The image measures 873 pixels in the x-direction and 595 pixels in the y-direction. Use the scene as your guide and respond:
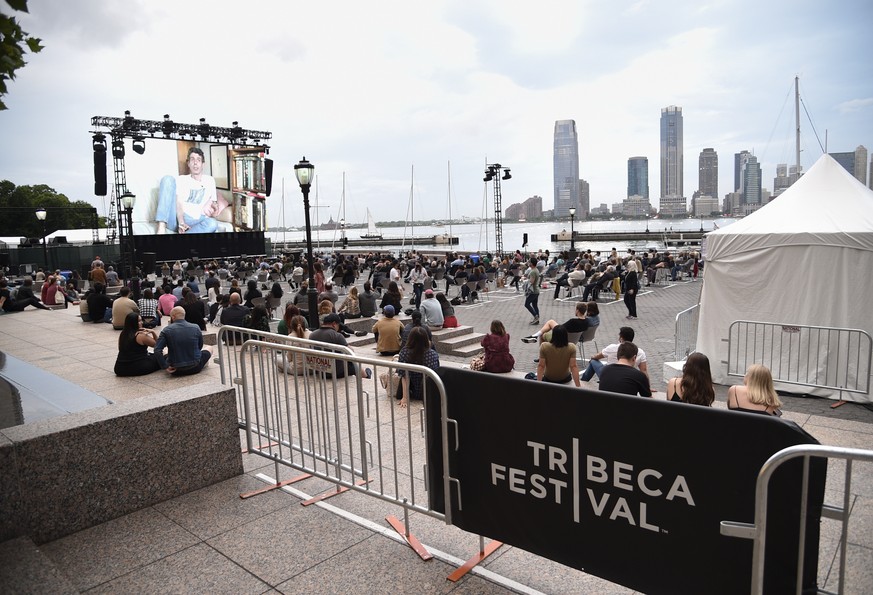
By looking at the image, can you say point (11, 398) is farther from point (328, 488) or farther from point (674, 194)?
point (674, 194)

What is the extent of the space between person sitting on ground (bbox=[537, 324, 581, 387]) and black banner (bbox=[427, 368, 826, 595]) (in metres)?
4.77

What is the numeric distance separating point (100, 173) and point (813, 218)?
43550 millimetres

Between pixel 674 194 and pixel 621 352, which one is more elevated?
pixel 674 194

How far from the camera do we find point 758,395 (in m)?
5.32

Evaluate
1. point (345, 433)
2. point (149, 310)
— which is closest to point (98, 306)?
point (149, 310)

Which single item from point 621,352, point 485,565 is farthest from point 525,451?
point 621,352

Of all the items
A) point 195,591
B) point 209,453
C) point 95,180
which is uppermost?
point 95,180

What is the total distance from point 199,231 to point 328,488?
5215 cm

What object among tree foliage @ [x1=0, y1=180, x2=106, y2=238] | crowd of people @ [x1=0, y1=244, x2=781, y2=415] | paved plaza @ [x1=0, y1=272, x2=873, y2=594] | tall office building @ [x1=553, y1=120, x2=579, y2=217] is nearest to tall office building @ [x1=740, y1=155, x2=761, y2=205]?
crowd of people @ [x1=0, y1=244, x2=781, y2=415]

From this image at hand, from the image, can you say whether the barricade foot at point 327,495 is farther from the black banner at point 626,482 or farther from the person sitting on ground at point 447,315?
the person sitting on ground at point 447,315

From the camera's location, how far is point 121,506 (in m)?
4.34

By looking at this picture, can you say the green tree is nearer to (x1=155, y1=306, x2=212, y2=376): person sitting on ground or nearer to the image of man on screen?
(x1=155, y1=306, x2=212, y2=376): person sitting on ground

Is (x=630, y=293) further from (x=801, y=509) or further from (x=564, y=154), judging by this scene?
(x=564, y=154)

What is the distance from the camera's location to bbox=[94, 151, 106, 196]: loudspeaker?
4056cm
